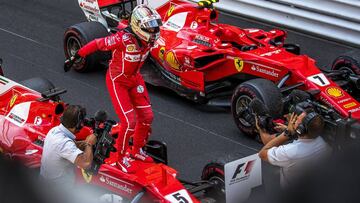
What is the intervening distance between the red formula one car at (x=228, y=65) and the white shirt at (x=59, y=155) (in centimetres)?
239

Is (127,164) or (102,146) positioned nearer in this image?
(102,146)

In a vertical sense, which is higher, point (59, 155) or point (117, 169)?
point (59, 155)

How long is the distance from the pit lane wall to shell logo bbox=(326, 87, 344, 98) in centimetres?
293

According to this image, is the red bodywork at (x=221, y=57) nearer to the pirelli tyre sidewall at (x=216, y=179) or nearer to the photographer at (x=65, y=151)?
the pirelli tyre sidewall at (x=216, y=179)

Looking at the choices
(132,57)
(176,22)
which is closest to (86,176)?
(132,57)

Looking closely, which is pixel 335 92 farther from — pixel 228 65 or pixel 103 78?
pixel 103 78

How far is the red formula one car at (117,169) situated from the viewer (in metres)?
5.01

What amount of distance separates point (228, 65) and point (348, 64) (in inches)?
59.2

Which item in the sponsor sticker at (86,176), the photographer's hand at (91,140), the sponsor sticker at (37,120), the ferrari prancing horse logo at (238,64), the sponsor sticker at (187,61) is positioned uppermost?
the photographer's hand at (91,140)

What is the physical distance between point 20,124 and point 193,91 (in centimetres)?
254

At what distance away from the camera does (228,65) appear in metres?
7.70

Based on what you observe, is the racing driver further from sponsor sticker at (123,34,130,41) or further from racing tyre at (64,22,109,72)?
racing tyre at (64,22,109,72)

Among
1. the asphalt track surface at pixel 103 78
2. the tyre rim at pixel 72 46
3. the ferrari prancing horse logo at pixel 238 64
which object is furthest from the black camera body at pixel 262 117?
the tyre rim at pixel 72 46

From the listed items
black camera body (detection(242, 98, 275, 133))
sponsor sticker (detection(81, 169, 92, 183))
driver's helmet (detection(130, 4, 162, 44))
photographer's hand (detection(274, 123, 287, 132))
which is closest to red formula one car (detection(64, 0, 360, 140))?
photographer's hand (detection(274, 123, 287, 132))
